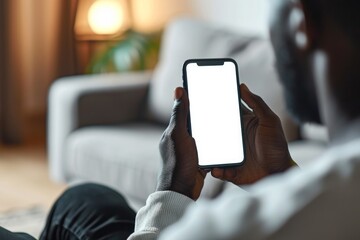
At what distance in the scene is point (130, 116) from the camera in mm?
3006

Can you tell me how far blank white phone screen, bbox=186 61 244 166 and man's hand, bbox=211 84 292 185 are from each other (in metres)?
0.01

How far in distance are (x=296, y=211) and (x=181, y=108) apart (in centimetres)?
45

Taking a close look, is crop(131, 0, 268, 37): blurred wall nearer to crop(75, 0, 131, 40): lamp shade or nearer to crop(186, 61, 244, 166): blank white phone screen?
crop(75, 0, 131, 40): lamp shade

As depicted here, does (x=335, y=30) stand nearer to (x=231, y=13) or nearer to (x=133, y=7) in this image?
(x=231, y=13)

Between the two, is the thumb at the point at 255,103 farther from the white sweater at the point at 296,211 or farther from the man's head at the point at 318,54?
the white sweater at the point at 296,211

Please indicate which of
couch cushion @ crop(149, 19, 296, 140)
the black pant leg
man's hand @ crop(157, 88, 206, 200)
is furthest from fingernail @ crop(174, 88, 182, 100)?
couch cushion @ crop(149, 19, 296, 140)

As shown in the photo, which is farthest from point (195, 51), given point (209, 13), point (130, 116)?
point (209, 13)

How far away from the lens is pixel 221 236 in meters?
0.53

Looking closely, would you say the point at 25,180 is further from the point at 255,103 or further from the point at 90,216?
the point at 255,103

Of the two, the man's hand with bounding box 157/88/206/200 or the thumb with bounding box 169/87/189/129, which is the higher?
the thumb with bounding box 169/87/189/129

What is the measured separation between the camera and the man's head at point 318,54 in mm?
737

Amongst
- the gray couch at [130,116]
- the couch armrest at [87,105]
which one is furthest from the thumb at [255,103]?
the couch armrest at [87,105]

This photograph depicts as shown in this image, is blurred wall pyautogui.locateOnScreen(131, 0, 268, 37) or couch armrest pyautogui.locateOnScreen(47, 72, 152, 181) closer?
couch armrest pyautogui.locateOnScreen(47, 72, 152, 181)

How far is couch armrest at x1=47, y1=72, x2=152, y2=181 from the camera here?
2891 mm
